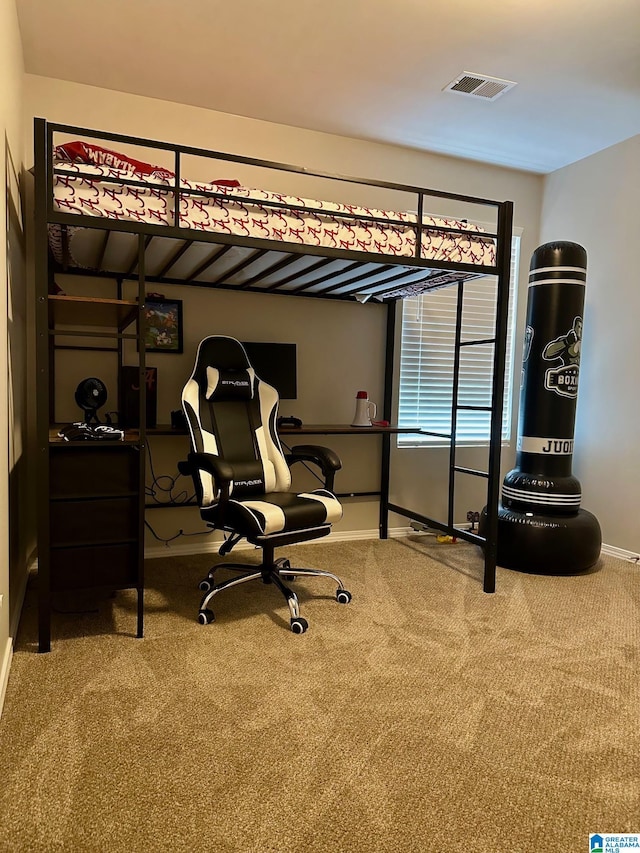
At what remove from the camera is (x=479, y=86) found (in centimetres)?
332

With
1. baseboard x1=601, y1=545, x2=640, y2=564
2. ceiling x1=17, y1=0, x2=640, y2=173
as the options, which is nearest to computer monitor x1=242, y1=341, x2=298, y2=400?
ceiling x1=17, y1=0, x2=640, y2=173

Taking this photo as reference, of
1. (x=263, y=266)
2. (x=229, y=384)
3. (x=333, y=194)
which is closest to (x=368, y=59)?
(x=333, y=194)

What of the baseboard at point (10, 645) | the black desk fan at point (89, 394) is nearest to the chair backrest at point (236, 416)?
the black desk fan at point (89, 394)

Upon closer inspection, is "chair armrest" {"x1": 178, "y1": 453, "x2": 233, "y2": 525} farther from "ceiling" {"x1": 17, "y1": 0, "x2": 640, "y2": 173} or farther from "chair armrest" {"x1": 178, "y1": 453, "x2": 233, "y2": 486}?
"ceiling" {"x1": 17, "y1": 0, "x2": 640, "y2": 173}

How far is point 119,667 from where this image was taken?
92.5 inches

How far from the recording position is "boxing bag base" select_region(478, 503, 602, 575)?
11.8 feet

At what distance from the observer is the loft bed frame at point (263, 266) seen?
237cm

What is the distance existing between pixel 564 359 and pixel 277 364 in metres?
1.77

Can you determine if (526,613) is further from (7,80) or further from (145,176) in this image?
(7,80)

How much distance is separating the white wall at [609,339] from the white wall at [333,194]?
20.3 inches

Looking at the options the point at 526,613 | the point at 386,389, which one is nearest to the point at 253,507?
the point at 526,613

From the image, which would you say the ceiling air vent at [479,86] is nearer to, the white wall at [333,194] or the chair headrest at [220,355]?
the white wall at [333,194]

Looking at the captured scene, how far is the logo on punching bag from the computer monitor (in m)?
1.57

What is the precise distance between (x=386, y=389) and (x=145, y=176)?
2323mm
